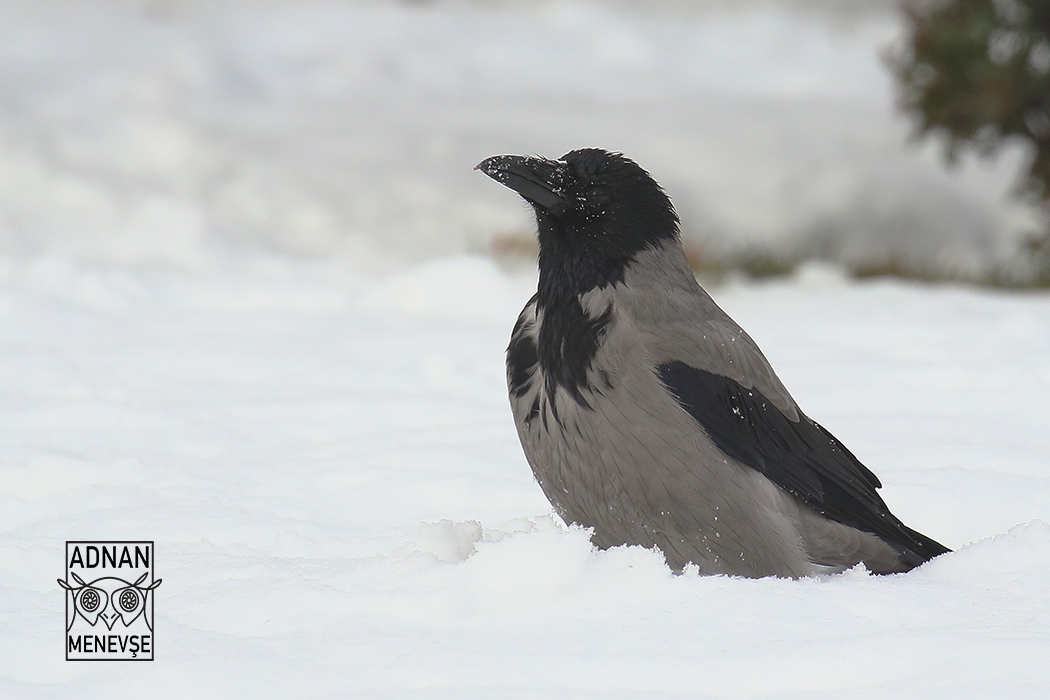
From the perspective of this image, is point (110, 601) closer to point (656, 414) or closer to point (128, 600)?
point (128, 600)

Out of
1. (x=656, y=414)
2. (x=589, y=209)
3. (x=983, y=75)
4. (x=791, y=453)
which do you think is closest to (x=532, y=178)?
(x=589, y=209)

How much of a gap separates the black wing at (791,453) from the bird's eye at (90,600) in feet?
4.56

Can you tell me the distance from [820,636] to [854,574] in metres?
0.75

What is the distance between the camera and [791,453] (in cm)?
295

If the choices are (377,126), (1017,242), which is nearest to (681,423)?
(1017,242)

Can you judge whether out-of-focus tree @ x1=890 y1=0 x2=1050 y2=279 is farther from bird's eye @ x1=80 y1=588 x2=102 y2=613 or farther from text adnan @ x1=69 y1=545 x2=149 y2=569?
bird's eye @ x1=80 y1=588 x2=102 y2=613

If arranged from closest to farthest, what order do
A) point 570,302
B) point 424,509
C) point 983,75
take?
1. point 570,302
2. point 424,509
3. point 983,75

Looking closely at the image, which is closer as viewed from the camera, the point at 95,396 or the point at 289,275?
the point at 95,396

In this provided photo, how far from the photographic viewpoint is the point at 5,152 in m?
10.7

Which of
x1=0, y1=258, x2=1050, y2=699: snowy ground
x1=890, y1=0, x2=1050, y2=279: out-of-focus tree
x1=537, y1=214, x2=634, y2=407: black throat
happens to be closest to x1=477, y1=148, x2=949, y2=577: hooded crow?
x1=537, y1=214, x2=634, y2=407: black throat

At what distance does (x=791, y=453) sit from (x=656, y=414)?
45cm

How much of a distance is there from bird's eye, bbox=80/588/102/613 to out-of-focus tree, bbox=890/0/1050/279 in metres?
8.55

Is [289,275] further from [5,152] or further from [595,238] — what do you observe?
[595,238]

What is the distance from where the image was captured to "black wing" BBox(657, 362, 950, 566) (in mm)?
2795
